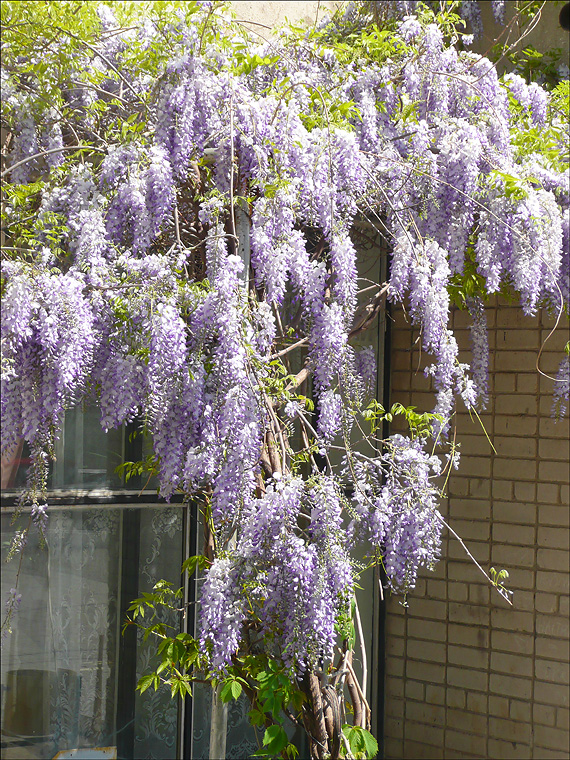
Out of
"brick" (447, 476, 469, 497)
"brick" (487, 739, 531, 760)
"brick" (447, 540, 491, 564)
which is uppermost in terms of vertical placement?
"brick" (447, 476, 469, 497)

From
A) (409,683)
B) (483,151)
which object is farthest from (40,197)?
(409,683)

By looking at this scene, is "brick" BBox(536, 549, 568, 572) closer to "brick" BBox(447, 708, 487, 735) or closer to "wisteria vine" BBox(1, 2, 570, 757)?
"brick" BBox(447, 708, 487, 735)

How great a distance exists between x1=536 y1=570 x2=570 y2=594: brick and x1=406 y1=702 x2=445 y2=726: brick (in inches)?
35.4

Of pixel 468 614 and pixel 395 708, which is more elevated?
pixel 468 614

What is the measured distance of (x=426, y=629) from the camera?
4.72 metres

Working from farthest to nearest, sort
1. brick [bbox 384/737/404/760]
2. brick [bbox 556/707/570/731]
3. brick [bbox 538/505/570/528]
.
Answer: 1. brick [bbox 384/737/404/760]
2. brick [bbox 538/505/570/528]
3. brick [bbox 556/707/570/731]

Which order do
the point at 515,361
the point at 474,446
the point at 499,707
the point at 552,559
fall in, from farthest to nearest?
1. the point at 474,446
2. the point at 515,361
3. the point at 499,707
4. the point at 552,559

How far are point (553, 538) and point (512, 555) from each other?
235 mm

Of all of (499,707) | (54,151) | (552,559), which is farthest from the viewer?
(499,707)

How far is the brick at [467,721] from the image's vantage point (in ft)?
14.7

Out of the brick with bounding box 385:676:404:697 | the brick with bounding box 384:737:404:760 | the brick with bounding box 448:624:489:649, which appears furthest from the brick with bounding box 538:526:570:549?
the brick with bounding box 384:737:404:760

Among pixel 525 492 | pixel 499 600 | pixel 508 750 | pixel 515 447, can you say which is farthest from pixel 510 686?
pixel 515 447

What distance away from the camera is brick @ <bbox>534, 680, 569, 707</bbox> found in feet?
13.9

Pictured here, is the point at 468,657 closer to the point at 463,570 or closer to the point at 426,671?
the point at 426,671
